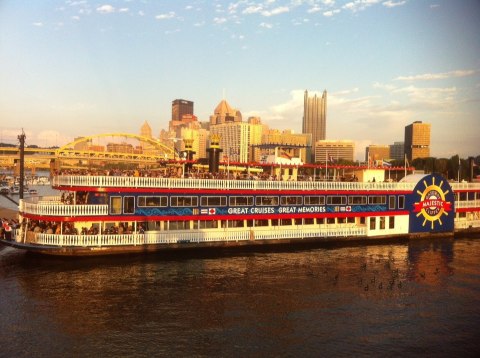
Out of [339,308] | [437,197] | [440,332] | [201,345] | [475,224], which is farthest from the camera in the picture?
[475,224]

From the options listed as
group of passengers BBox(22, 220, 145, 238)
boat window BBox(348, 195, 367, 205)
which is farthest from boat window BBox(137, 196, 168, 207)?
boat window BBox(348, 195, 367, 205)

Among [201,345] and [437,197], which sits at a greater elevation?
[437,197]

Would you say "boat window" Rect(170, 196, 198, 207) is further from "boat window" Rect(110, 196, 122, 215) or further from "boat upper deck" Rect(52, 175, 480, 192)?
"boat window" Rect(110, 196, 122, 215)

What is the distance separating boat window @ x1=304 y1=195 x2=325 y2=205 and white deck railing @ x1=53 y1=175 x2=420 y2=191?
0.78 meters

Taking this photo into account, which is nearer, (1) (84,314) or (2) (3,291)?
(1) (84,314)

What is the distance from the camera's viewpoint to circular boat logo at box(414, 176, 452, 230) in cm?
4378

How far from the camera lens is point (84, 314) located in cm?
2220

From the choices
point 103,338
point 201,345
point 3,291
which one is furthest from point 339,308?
point 3,291

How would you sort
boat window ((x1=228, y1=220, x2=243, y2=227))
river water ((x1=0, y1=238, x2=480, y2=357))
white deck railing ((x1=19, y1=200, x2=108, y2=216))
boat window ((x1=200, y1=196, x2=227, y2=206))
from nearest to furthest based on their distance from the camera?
river water ((x1=0, y1=238, x2=480, y2=357)), white deck railing ((x1=19, y1=200, x2=108, y2=216)), boat window ((x1=200, y1=196, x2=227, y2=206)), boat window ((x1=228, y1=220, x2=243, y2=227))

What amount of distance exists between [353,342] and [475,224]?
34348mm

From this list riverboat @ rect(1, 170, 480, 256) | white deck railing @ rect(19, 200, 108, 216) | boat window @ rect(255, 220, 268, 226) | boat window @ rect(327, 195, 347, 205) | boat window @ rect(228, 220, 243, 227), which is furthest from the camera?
boat window @ rect(327, 195, 347, 205)

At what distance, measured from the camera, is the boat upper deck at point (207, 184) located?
102ft

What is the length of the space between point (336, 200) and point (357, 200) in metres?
2.20

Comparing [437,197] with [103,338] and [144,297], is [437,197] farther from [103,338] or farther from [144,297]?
[103,338]
